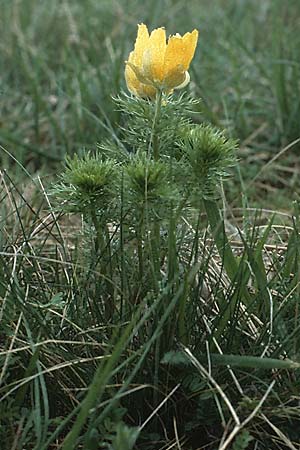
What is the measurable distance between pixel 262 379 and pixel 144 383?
228 millimetres

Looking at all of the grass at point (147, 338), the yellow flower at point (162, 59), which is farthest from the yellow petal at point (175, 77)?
the grass at point (147, 338)

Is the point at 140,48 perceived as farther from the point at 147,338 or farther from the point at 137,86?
the point at 147,338

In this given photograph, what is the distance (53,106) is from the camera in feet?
10.8

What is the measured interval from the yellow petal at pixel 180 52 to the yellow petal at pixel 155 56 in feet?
0.04

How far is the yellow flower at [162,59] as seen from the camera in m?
1.44

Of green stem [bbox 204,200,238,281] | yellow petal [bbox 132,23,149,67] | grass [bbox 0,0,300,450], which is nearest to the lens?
grass [bbox 0,0,300,450]

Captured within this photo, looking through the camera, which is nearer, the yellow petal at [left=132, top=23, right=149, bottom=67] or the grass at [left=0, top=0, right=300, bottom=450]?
the grass at [left=0, top=0, right=300, bottom=450]

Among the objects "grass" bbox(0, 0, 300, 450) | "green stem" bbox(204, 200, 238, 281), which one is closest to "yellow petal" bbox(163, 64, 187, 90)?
"grass" bbox(0, 0, 300, 450)

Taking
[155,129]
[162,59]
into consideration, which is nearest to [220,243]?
[155,129]

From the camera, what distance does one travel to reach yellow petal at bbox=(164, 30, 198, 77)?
1.43 meters

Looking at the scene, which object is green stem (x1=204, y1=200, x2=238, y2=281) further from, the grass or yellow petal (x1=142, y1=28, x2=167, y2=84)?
yellow petal (x1=142, y1=28, x2=167, y2=84)

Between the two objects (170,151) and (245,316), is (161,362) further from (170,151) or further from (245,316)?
(170,151)

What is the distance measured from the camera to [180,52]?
144cm

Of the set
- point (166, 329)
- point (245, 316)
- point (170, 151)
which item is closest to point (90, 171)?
point (170, 151)
